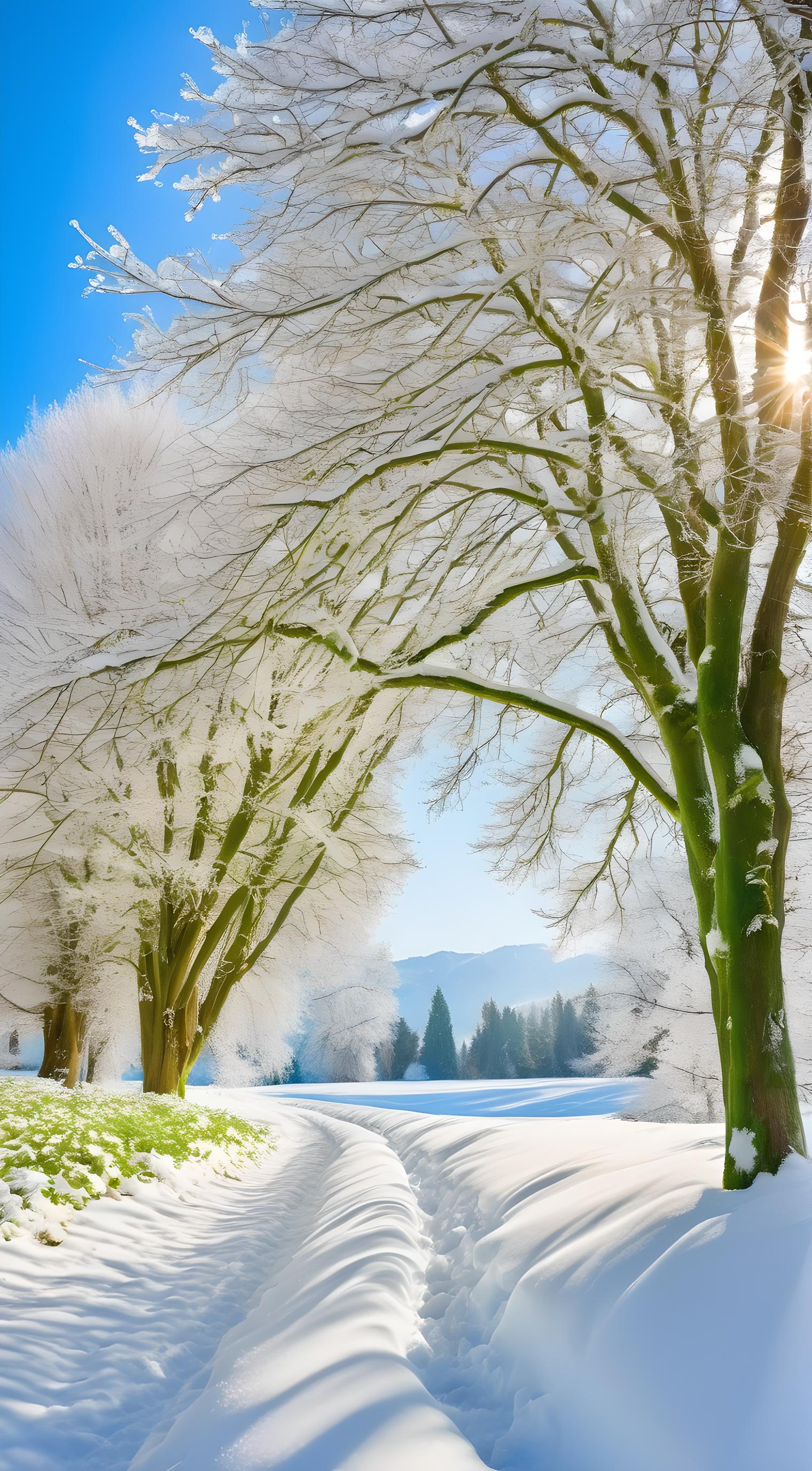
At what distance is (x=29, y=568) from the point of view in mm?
11281

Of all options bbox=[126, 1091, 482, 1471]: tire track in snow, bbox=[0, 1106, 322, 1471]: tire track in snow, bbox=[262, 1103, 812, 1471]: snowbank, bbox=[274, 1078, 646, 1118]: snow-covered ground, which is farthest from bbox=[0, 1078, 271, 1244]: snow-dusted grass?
bbox=[274, 1078, 646, 1118]: snow-covered ground

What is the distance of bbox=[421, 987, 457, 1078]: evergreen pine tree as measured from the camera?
65500 mm

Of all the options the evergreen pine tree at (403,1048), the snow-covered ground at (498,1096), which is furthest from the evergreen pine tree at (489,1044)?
the snow-covered ground at (498,1096)

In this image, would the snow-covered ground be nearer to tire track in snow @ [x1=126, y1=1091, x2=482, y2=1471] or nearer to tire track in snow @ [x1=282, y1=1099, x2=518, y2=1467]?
tire track in snow @ [x1=282, y1=1099, x2=518, y2=1467]

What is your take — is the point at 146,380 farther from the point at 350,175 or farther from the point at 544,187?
the point at 544,187

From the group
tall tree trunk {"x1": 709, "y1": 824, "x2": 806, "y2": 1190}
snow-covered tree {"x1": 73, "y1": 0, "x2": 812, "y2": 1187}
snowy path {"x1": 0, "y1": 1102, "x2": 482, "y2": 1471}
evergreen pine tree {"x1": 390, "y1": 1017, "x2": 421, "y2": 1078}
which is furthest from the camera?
evergreen pine tree {"x1": 390, "y1": 1017, "x2": 421, "y2": 1078}

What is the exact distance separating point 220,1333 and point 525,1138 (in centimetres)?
388

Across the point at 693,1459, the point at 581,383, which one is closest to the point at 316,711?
the point at 581,383

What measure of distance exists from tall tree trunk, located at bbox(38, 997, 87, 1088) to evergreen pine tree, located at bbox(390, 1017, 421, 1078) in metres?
45.1

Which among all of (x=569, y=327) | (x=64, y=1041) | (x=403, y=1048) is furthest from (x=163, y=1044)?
(x=403, y=1048)

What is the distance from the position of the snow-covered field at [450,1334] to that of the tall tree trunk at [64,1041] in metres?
13.4

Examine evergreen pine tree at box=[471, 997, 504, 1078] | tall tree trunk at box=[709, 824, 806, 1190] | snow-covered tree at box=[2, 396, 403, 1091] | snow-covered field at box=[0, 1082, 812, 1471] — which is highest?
snow-covered tree at box=[2, 396, 403, 1091]

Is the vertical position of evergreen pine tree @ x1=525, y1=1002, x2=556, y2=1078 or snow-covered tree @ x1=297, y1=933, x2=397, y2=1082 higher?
snow-covered tree @ x1=297, y1=933, x2=397, y2=1082

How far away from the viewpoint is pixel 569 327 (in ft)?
13.8
